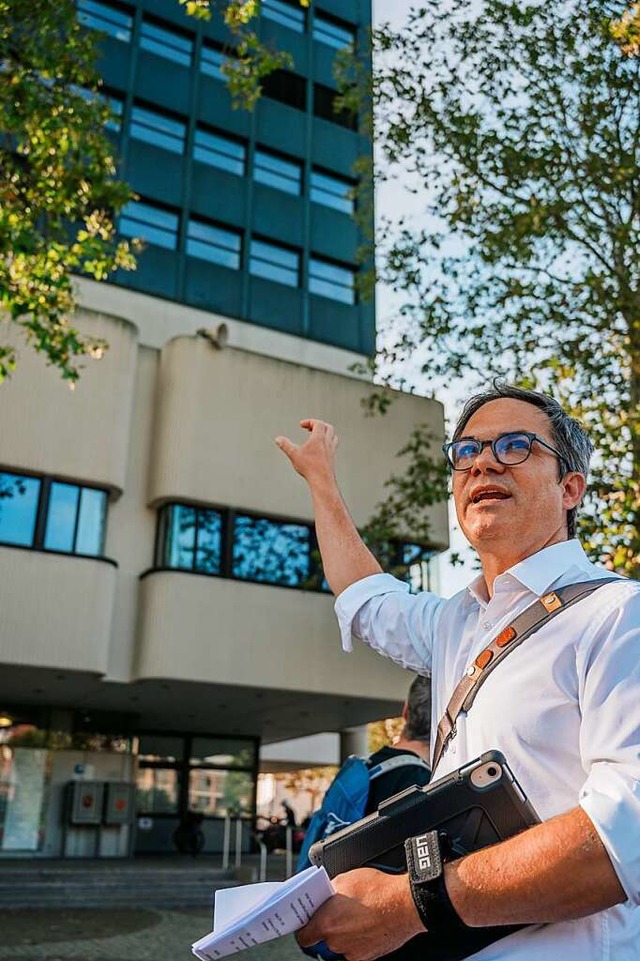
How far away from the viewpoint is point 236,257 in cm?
2397

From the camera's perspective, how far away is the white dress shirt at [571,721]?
145cm

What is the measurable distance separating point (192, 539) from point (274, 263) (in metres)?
10.1

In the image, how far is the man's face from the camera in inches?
78.2

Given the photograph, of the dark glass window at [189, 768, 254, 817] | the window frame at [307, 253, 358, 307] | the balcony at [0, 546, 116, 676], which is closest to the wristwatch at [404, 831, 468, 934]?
the balcony at [0, 546, 116, 676]

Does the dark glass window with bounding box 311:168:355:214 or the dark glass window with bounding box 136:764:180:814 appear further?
the dark glass window with bounding box 311:168:355:214

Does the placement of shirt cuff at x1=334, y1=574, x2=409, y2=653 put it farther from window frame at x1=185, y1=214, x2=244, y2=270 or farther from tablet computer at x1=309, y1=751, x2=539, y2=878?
window frame at x1=185, y1=214, x2=244, y2=270

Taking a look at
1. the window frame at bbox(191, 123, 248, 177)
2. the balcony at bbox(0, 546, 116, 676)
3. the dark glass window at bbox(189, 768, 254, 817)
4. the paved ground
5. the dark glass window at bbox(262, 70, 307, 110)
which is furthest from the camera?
the dark glass window at bbox(262, 70, 307, 110)

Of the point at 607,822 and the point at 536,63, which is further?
the point at 536,63

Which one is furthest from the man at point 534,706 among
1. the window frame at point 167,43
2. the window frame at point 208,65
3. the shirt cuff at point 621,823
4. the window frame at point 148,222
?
the window frame at point 208,65

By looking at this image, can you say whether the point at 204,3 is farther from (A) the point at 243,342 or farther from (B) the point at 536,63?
(A) the point at 243,342

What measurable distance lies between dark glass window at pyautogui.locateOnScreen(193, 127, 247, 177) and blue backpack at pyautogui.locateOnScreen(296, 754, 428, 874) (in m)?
23.0

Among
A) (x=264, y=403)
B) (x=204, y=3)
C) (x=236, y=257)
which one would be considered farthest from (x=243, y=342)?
(x=204, y=3)

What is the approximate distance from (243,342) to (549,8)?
11534mm

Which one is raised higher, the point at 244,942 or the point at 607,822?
the point at 607,822
